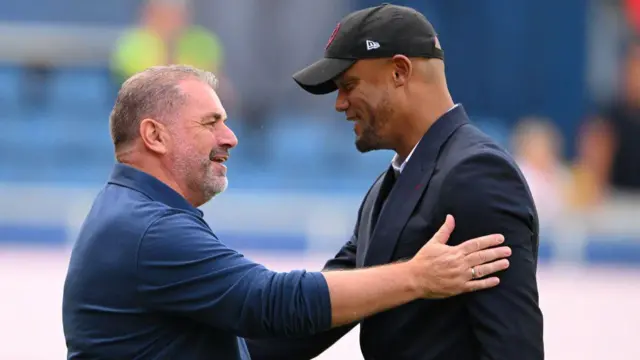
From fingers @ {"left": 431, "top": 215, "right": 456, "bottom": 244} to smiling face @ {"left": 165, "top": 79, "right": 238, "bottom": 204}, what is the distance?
692 millimetres

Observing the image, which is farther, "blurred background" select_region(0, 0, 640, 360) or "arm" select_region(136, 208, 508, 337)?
"blurred background" select_region(0, 0, 640, 360)

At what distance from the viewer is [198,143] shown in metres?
3.54

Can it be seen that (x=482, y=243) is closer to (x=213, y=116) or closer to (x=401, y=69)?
(x=401, y=69)

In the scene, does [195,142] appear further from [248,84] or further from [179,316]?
[248,84]

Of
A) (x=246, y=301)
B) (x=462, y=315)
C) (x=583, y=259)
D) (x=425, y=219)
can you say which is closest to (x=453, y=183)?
(x=425, y=219)

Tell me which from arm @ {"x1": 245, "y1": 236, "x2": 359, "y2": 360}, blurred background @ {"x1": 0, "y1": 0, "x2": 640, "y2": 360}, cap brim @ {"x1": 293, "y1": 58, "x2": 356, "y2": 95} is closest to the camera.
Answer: cap brim @ {"x1": 293, "y1": 58, "x2": 356, "y2": 95}

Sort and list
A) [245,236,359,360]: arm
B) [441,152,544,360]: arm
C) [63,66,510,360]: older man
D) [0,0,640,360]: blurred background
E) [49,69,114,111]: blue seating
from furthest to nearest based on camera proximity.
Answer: [49,69,114,111]: blue seating, [0,0,640,360]: blurred background, [245,236,359,360]: arm, [63,66,510,360]: older man, [441,152,544,360]: arm

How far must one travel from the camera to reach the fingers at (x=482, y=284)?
3199 millimetres

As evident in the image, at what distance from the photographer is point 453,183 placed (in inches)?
128

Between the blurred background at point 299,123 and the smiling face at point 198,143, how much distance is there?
5393mm

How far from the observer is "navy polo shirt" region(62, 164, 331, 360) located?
3301 millimetres

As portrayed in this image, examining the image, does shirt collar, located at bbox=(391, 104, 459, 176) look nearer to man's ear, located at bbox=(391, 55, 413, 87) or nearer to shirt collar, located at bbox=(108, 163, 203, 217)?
man's ear, located at bbox=(391, 55, 413, 87)

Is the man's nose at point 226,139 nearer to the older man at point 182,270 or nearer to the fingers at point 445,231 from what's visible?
the older man at point 182,270

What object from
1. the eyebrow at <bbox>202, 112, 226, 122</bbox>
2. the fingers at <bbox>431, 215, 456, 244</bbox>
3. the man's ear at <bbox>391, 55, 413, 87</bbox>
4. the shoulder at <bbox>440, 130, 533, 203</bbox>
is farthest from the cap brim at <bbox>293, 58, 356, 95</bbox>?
the fingers at <bbox>431, 215, 456, 244</bbox>
